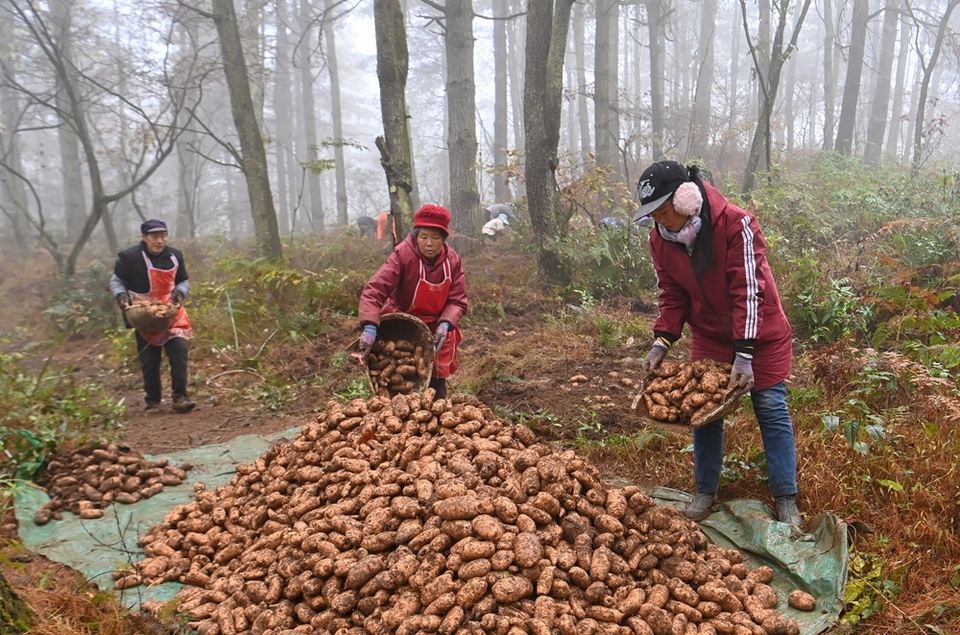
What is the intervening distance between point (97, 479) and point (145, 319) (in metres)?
1.79

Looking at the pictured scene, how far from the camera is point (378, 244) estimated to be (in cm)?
1192

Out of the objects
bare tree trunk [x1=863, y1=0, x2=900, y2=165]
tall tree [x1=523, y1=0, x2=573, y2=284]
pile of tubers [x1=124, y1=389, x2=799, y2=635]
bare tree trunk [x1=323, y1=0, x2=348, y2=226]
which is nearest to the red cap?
pile of tubers [x1=124, y1=389, x2=799, y2=635]

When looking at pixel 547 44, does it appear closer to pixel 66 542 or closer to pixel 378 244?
pixel 378 244

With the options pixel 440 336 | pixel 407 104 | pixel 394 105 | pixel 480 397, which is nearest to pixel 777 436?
pixel 440 336

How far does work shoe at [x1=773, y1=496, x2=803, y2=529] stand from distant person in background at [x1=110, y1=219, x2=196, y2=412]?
199 inches

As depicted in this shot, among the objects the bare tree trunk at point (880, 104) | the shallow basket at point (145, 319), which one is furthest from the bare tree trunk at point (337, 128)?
the bare tree trunk at point (880, 104)

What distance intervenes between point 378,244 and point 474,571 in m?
9.87

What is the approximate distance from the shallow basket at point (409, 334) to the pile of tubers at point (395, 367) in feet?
0.07

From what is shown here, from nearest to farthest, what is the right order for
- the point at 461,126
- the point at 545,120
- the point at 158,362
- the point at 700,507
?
the point at 700,507 < the point at 158,362 < the point at 545,120 < the point at 461,126

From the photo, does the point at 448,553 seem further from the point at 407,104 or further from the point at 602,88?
the point at 407,104

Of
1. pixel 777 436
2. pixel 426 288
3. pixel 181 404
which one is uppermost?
pixel 426 288

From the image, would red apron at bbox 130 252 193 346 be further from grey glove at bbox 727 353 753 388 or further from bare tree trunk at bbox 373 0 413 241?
grey glove at bbox 727 353 753 388

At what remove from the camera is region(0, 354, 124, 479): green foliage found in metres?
4.30

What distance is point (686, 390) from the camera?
328 cm
